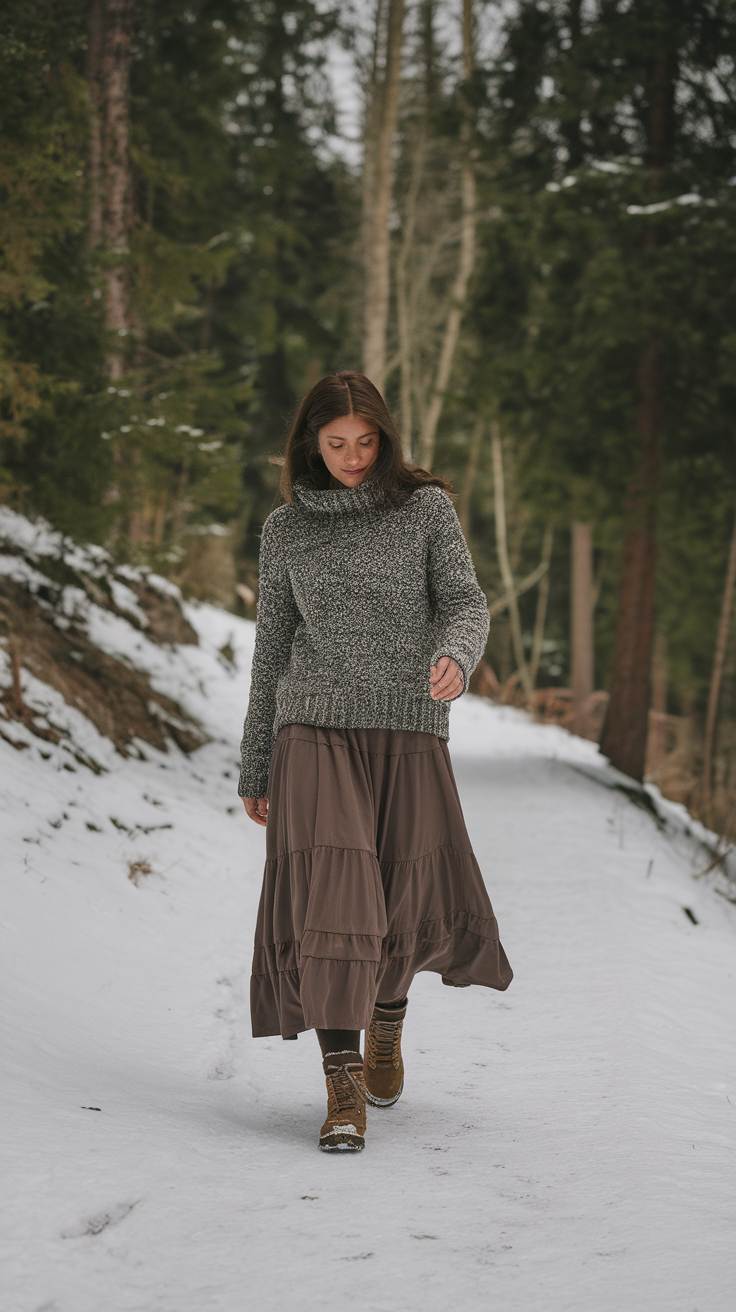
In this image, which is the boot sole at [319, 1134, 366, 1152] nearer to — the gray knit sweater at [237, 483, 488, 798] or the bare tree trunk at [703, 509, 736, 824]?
the gray knit sweater at [237, 483, 488, 798]

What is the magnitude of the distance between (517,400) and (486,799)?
4.36 m

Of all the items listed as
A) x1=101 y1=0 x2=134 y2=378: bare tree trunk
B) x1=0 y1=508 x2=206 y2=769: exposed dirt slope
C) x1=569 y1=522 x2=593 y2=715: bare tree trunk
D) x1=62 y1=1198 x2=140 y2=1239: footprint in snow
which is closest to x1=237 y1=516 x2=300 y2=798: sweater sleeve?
x1=62 y1=1198 x2=140 y2=1239: footprint in snow

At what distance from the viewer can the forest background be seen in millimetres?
6949

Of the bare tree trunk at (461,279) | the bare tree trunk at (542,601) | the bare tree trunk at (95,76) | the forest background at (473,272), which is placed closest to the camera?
the forest background at (473,272)

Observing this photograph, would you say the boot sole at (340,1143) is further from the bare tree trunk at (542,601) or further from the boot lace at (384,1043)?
the bare tree trunk at (542,601)

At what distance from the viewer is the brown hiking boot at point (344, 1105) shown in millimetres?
2815

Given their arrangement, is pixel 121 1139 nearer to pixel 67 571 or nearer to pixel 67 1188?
pixel 67 1188

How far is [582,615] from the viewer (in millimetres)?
20734

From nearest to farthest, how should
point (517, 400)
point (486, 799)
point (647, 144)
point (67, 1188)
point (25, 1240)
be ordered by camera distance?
point (25, 1240) → point (67, 1188) → point (486, 799) → point (647, 144) → point (517, 400)

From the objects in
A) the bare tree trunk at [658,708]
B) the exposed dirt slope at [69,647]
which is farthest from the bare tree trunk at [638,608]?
the bare tree trunk at [658,708]

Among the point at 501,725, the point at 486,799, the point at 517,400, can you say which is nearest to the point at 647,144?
the point at 517,400

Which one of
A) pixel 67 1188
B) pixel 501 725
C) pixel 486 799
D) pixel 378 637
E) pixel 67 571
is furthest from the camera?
pixel 501 725

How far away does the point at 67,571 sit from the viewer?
8.45 meters

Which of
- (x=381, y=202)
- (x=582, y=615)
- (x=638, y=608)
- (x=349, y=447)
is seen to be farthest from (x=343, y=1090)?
(x=582, y=615)
